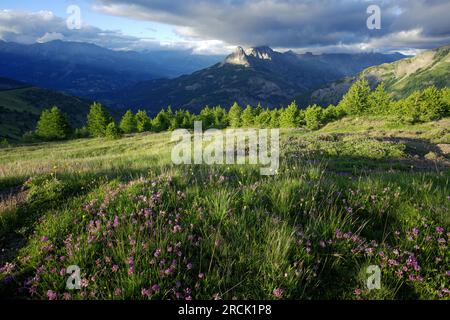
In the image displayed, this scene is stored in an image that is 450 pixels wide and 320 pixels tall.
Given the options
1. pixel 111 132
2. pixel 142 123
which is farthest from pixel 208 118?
pixel 111 132

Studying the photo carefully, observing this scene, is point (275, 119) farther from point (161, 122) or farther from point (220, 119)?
point (161, 122)

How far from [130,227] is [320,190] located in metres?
3.54

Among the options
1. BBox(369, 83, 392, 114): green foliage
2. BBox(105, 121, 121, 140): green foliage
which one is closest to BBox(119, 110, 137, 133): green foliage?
BBox(105, 121, 121, 140): green foliage

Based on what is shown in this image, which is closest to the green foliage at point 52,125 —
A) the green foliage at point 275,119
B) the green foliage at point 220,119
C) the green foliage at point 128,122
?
the green foliage at point 128,122

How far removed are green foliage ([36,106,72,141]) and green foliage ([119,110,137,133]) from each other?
1417 cm

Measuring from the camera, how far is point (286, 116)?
77562 millimetres

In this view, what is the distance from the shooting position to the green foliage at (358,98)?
71938mm

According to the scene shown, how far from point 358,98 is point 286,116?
764 inches

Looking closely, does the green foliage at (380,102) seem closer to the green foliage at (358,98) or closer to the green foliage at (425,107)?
the green foliage at (358,98)

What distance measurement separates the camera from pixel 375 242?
3.70m

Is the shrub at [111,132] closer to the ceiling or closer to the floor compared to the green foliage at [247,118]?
closer to the floor

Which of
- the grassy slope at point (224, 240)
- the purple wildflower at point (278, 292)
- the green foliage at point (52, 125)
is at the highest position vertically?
the green foliage at point (52, 125)
